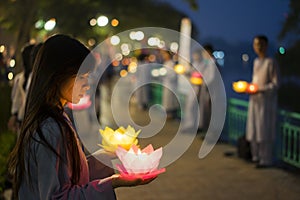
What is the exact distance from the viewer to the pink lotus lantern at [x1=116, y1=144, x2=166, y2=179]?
10.3 feet

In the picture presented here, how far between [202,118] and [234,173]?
13.1 feet

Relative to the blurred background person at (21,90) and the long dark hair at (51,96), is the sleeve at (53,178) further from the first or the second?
the blurred background person at (21,90)

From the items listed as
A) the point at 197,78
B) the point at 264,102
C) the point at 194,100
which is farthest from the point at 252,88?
the point at 194,100

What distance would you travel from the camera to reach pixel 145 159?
3.20 metres

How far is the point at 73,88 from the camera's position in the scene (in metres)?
3.15

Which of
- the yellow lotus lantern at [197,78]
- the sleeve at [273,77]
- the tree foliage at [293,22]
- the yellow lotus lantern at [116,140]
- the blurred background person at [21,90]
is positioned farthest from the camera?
the tree foliage at [293,22]

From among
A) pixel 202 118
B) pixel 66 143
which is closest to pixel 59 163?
pixel 66 143

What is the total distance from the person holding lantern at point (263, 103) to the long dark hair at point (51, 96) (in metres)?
7.07

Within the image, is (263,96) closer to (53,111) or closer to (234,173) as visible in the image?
(234,173)

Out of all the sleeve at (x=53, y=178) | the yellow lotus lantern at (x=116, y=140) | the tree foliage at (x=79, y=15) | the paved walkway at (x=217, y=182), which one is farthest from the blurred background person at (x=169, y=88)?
the sleeve at (x=53, y=178)

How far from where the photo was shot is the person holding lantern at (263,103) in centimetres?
984

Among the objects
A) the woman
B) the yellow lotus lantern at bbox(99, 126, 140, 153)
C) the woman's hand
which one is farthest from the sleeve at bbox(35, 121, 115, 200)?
the yellow lotus lantern at bbox(99, 126, 140, 153)

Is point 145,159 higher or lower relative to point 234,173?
higher

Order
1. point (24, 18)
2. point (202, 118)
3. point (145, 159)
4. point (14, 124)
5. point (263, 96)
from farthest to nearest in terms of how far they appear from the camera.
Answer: point (202, 118) → point (24, 18) → point (263, 96) → point (14, 124) → point (145, 159)
